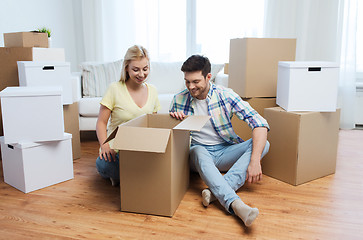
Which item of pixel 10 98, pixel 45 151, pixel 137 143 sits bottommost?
pixel 45 151

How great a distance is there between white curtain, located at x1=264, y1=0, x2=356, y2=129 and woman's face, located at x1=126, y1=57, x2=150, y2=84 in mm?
2043

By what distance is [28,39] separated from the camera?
241 cm

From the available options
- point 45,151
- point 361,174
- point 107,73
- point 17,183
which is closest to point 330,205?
point 361,174

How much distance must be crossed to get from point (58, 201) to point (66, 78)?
881 millimetres

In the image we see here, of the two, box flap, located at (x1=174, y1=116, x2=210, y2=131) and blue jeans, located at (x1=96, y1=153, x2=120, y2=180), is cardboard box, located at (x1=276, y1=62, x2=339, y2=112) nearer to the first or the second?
box flap, located at (x1=174, y1=116, x2=210, y2=131)

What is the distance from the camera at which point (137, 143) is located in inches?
55.1

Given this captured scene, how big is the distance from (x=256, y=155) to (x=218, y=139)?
28 cm

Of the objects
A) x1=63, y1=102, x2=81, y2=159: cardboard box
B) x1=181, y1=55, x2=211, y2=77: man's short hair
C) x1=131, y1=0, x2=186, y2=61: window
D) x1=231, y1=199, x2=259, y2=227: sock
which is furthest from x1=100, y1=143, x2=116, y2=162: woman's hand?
x1=131, y1=0, x2=186, y2=61: window

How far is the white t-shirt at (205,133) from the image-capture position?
1.92m

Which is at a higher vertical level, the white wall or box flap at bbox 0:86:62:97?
the white wall

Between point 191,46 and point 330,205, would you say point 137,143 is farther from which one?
point 191,46

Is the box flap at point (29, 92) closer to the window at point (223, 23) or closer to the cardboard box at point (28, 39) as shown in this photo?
the cardboard box at point (28, 39)

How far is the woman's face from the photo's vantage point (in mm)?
1810

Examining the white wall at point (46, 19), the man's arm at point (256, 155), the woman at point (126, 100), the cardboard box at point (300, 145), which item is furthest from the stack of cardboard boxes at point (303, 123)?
the white wall at point (46, 19)
